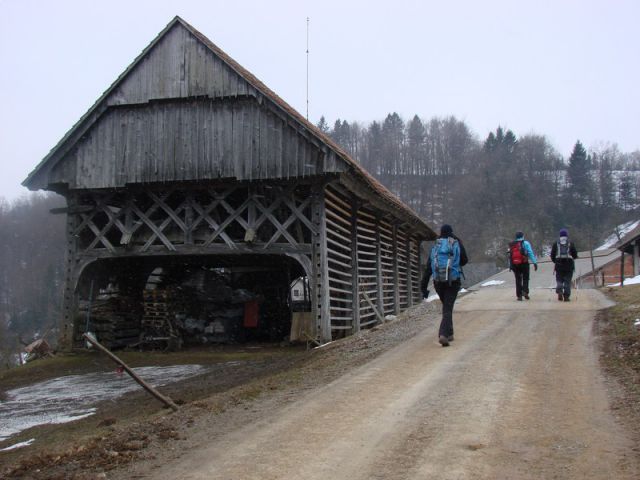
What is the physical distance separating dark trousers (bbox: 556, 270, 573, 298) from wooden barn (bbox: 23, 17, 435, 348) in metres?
4.52

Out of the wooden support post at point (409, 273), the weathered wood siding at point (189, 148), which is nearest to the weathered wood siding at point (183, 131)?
the weathered wood siding at point (189, 148)

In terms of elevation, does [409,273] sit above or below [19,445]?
above

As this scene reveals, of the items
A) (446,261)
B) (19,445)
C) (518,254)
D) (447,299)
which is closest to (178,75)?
(446,261)

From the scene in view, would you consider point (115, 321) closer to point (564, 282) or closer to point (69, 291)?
point (69, 291)

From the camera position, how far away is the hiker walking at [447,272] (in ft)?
31.1

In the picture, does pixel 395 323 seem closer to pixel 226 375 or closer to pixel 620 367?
pixel 226 375

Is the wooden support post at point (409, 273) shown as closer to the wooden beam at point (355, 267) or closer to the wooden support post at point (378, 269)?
the wooden support post at point (378, 269)

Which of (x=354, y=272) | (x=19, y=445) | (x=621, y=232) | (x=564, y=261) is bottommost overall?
(x=19, y=445)

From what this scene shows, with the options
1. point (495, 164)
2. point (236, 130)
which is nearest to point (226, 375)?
point (236, 130)

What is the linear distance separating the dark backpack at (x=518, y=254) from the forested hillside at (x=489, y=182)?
161 ft

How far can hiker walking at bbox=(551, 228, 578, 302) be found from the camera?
48.8 feet

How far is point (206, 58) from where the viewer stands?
1420cm

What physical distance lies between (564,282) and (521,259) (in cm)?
122

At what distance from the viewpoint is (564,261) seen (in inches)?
587
